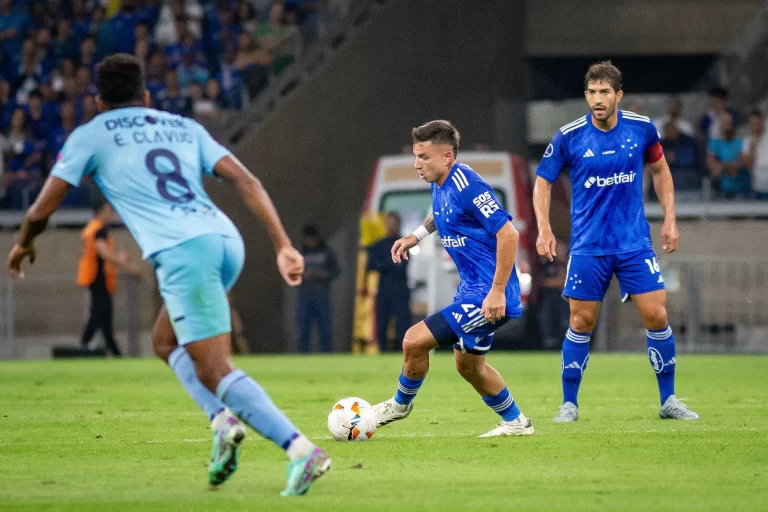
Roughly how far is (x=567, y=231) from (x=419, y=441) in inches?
520


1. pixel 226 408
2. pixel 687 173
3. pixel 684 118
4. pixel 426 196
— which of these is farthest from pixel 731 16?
pixel 226 408

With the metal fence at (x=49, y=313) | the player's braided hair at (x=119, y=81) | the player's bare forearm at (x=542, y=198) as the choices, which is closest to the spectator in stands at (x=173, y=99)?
the metal fence at (x=49, y=313)

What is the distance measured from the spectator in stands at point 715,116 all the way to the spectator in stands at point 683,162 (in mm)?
285

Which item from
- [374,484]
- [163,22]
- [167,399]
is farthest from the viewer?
[163,22]

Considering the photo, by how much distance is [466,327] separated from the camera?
28.0 ft

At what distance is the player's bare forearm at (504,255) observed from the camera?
27.2 feet

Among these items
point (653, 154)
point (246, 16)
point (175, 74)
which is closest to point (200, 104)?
point (175, 74)

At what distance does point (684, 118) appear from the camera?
964 inches

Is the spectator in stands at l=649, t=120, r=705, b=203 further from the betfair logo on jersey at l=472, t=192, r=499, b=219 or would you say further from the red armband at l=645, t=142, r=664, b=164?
the betfair logo on jersey at l=472, t=192, r=499, b=219

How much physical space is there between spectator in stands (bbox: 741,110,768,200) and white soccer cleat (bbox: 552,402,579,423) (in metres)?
13.0

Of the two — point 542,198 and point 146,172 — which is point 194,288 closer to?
point 146,172

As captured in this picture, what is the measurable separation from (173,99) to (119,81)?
17.6m

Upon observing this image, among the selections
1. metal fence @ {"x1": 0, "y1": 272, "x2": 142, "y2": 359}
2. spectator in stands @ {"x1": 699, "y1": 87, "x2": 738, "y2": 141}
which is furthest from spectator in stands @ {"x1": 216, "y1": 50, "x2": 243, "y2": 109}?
spectator in stands @ {"x1": 699, "y1": 87, "x2": 738, "y2": 141}

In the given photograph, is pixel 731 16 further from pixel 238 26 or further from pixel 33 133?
pixel 33 133
